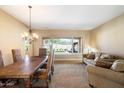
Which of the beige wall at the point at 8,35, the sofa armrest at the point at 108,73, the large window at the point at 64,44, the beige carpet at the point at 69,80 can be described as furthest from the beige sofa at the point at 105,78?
the large window at the point at 64,44

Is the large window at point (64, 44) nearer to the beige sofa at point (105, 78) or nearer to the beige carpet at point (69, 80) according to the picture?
the beige carpet at point (69, 80)

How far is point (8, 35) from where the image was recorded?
233 inches

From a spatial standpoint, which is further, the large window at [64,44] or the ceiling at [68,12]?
the large window at [64,44]

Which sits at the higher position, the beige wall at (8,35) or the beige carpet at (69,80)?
the beige wall at (8,35)

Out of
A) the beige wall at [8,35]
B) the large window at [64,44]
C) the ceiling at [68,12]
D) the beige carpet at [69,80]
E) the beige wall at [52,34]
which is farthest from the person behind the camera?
the large window at [64,44]

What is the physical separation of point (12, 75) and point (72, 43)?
7859 mm

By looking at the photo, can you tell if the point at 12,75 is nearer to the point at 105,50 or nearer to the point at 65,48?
the point at 105,50

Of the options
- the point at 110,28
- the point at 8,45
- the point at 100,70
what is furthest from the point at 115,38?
the point at 8,45

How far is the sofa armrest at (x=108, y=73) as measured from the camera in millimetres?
3046

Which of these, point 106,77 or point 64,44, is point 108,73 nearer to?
point 106,77

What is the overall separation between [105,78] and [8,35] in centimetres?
429

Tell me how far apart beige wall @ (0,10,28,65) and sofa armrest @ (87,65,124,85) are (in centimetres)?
343

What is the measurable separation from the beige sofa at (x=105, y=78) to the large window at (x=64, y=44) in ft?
20.7

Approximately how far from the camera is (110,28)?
21.2 ft
